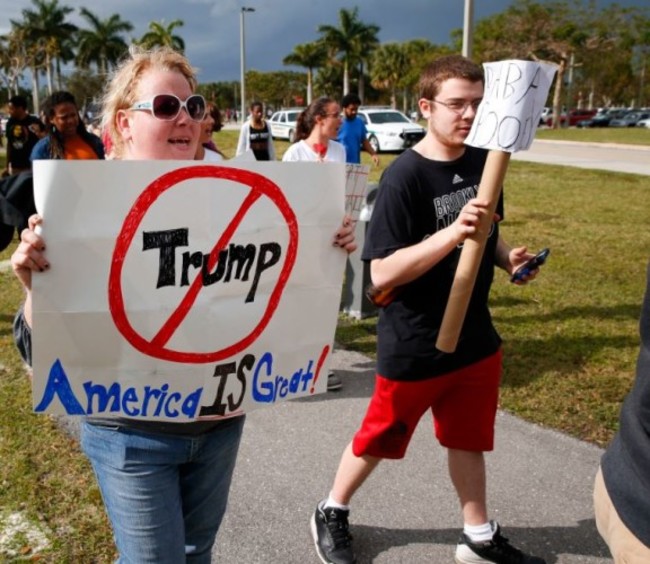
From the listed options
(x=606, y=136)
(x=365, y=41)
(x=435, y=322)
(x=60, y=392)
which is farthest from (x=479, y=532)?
(x=365, y=41)

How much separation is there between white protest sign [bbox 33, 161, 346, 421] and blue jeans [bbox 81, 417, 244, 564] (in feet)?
0.26

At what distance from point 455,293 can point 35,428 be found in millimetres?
2825

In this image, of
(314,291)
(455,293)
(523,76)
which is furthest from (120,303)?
(523,76)

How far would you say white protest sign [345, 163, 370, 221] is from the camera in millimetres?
4613

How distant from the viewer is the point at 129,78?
1.84 m

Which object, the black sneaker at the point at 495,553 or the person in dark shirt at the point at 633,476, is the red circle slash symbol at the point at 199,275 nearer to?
the person in dark shirt at the point at 633,476

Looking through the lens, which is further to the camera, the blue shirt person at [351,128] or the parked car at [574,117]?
the parked car at [574,117]

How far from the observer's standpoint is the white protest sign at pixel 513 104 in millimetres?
1771

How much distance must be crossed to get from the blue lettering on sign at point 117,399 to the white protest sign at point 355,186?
2983 mm

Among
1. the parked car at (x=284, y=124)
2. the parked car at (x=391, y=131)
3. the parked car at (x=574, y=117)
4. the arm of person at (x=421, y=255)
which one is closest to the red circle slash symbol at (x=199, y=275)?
the arm of person at (x=421, y=255)

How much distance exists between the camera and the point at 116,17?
6988 centimetres

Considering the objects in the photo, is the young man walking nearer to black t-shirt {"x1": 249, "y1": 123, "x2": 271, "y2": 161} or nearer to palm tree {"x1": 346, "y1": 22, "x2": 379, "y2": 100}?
black t-shirt {"x1": 249, "y1": 123, "x2": 271, "y2": 161}

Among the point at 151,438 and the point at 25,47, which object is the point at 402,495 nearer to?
the point at 151,438

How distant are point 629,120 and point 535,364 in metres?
55.7
